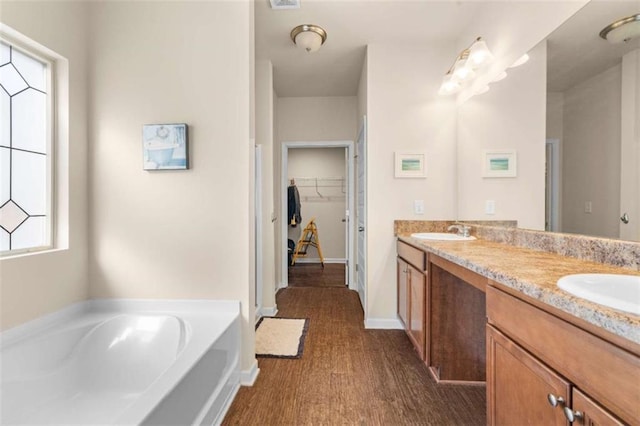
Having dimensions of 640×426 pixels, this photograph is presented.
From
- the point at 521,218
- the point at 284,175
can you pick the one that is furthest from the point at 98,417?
the point at 284,175

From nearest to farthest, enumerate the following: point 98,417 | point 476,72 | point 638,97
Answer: point 638,97 → point 98,417 → point 476,72

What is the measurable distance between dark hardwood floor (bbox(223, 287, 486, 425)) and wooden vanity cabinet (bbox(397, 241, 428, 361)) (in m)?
0.20

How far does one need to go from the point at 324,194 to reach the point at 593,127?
4.80 m

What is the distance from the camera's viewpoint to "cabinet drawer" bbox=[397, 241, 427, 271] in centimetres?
187

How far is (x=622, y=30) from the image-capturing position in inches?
43.1

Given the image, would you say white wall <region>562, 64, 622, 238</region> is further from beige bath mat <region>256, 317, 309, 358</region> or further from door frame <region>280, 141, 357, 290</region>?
door frame <region>280, 141, 357, 290</region>

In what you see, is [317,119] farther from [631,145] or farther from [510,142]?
[631,145]

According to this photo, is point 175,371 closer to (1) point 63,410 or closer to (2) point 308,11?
(1) point 63,410

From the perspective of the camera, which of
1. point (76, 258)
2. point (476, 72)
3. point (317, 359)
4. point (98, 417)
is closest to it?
point (98, 417)

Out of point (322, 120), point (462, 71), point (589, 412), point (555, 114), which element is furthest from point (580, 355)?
point (322, 120)

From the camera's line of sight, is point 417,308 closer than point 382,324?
Yes

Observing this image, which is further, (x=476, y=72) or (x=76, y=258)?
(x=476, y=72)

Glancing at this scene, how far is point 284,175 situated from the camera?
12.1ft

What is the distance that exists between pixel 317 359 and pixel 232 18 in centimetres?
239
